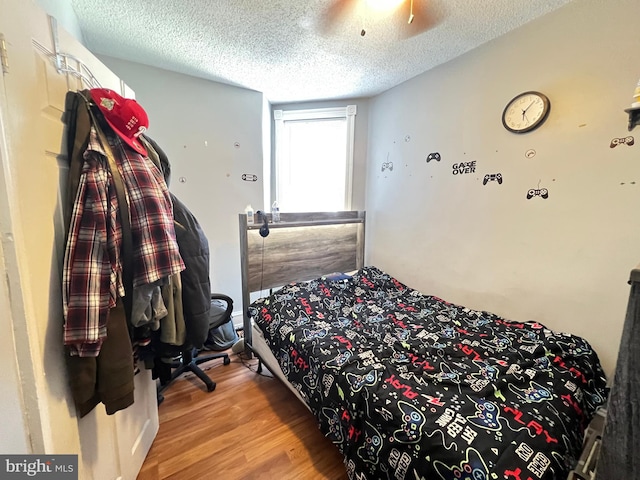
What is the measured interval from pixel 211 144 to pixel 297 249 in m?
1.38

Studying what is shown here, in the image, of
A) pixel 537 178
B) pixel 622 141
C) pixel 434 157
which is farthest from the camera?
pixel 434 157

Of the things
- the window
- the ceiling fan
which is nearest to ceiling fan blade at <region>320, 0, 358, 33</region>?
the ceiling fan

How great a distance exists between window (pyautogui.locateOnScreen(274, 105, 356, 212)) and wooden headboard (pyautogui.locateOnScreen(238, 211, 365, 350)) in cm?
41

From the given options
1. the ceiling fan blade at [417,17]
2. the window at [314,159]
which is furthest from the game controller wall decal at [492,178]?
the window at [314,159]

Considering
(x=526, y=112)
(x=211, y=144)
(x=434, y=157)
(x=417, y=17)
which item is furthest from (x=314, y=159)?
(x=526, y=112)

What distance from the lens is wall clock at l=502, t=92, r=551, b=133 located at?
1631 millimetres

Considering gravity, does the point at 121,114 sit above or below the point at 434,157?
below

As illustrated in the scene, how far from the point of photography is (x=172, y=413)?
1716 millimetres

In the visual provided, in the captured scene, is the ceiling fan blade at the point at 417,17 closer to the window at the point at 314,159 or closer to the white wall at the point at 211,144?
the window at the point at 314,159

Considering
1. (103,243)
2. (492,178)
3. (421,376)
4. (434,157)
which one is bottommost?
(421,376)

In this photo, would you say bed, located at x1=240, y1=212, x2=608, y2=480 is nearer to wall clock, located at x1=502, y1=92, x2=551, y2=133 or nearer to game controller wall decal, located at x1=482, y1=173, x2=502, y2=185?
game controller wall decal, located at x1=482, y1=173, x2=502, y2=185

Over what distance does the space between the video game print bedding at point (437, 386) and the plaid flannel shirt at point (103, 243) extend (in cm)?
100

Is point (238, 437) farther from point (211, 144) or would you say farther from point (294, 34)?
point (294, 34)

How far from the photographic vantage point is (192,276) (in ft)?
3.88
